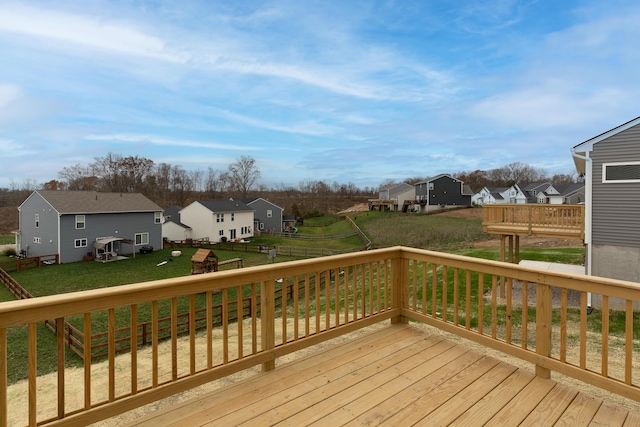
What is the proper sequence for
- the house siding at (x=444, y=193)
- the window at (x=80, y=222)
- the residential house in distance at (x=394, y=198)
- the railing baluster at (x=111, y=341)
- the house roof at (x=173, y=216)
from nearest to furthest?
the railing baluster at (x=111, y=341), the window at (x=80, y=222), the house roof at (x=173, y=216), the house siding at (x=444, y=193), the residential house in distance at (x=394, y=198)

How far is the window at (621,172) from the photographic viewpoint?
7.91m

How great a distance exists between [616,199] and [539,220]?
5.74 feet

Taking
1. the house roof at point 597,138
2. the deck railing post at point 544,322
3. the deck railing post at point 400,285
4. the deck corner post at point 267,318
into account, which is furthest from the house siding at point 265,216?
the deck railing post at point 544,322

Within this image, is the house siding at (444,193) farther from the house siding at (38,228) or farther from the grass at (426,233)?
the house siding at (38,228)

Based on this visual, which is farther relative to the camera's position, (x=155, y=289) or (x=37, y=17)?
(x=37, y=17)

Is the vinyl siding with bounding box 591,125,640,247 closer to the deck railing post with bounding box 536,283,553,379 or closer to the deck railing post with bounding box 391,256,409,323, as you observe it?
the deck railing post with bounding box 391,256,409,323

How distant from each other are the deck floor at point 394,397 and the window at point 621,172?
804 cm

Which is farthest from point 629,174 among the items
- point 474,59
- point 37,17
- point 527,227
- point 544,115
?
point 37,17

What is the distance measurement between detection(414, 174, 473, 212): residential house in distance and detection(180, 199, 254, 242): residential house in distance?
23.4 meters

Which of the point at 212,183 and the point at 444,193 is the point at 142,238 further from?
the point at 444,193

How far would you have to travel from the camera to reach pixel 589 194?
8.45m

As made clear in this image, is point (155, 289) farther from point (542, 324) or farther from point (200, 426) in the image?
point (542, 324)

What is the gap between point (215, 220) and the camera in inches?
1137

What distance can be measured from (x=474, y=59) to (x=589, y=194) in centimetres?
757
